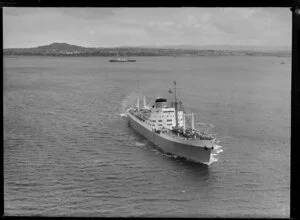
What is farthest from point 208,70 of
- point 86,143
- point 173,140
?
point 86,143

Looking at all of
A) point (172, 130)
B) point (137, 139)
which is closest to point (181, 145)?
point (172, 130)

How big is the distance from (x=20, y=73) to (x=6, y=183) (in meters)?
1.71

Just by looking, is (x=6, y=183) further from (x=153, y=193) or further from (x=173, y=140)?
(x=173, y=140)

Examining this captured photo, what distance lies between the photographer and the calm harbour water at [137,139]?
5.53 m

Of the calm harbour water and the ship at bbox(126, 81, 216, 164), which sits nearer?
the calm harbour water

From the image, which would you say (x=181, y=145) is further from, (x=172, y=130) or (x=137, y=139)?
(x=137, y=139)

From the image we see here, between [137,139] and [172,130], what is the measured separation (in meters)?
0.59

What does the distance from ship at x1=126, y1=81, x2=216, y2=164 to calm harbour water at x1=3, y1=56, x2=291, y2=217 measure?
13cm

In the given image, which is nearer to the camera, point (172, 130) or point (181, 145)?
point (181, 145)

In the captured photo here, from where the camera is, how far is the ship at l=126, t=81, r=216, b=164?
6.32 metres

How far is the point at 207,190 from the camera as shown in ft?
19.3

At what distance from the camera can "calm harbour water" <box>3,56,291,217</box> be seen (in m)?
5.53

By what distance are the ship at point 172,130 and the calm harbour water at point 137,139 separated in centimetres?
13

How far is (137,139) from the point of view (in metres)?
6.45
